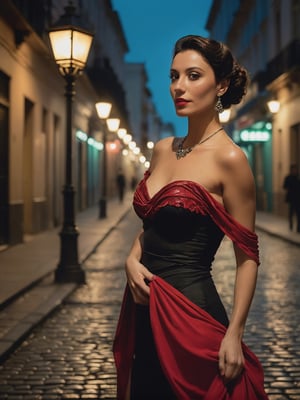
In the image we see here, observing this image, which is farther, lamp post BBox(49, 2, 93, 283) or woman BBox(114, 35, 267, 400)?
lamp post BBox(49, 2, 93, 283)

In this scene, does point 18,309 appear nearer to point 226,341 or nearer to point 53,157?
point 226,341

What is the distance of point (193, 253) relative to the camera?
2479 millimetres

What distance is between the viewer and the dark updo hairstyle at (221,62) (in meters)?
2.52

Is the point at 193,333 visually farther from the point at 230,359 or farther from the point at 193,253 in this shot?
the point at 193,253

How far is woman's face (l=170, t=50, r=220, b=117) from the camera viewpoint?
2.52 metres

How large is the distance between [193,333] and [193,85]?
2.88 feet

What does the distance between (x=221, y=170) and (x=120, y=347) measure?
78 cm

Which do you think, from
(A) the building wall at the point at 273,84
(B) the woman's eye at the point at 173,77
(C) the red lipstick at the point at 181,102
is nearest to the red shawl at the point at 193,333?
(C) the red lipstick at the point at 181,102

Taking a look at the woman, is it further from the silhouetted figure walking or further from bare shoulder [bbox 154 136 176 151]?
the silhouetted figure walking

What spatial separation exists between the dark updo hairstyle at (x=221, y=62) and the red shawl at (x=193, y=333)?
0.43 m

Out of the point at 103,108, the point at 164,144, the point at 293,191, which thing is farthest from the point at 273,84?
the point at 164,144

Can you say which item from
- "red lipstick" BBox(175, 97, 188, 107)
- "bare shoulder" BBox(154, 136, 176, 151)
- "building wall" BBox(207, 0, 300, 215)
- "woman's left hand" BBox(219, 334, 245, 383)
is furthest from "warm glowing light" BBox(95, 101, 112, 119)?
"woman's left hand" BBox(219, 334, 245, 383)

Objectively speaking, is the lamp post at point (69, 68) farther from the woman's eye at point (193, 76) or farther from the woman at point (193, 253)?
the woman's eye at point (193, 76)

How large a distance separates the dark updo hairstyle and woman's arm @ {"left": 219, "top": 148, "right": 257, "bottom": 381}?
302 millimetres
